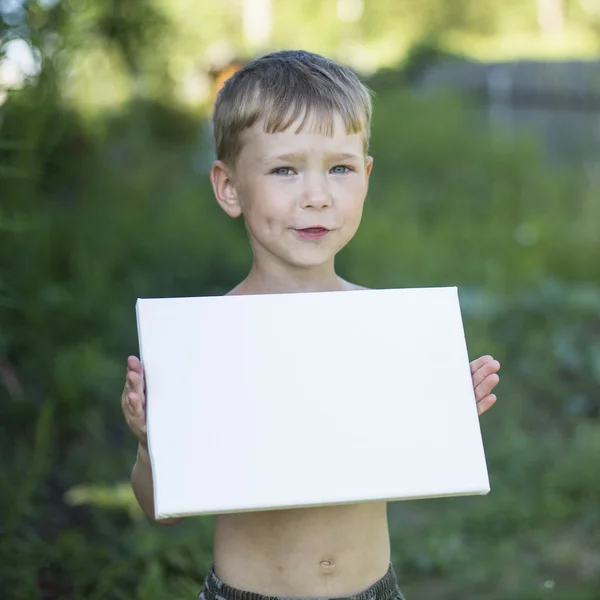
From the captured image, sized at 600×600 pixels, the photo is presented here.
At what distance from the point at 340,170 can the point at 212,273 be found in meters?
3.21

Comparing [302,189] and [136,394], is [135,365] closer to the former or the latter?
[136,394]

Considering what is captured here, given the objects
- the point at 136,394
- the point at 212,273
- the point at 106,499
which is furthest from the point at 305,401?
the point at 212,273

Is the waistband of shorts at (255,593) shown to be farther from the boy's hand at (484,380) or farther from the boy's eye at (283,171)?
the boy's eye at (283,171)

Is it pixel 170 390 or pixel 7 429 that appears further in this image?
pixel 7 429

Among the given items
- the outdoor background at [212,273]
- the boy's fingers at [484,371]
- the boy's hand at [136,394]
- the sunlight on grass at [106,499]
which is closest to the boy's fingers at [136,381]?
the boy's hand at [136,394]

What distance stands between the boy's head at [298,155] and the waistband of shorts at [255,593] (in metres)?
0.60

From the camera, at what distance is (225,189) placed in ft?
6.40

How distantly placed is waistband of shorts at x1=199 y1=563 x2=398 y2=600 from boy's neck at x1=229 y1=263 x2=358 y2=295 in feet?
1.79

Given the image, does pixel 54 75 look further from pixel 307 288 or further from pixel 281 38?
pixel 281 38

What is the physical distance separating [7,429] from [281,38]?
55.9ft

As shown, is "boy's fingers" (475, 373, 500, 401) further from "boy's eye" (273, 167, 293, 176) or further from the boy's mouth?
"boy's eye" (273, 167, 293, 176)

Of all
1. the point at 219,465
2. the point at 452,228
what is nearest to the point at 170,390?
the point at 219,465

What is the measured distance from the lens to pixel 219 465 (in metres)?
1.50

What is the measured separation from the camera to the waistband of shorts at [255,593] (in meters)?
1.76
